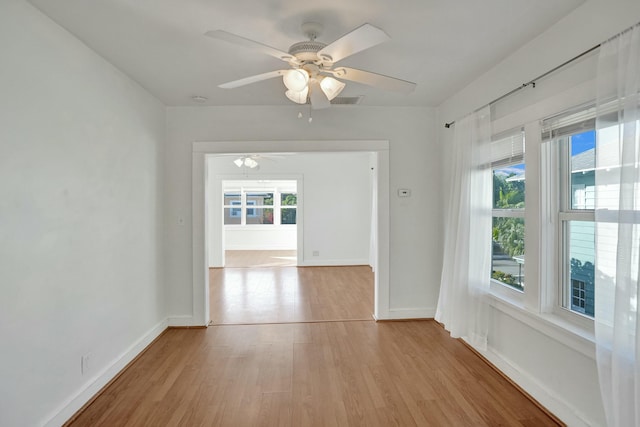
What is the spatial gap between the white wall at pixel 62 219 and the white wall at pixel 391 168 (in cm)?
59

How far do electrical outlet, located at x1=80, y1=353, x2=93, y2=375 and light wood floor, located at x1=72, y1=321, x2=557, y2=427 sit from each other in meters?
0.24

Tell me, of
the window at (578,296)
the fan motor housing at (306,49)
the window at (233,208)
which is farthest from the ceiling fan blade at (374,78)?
the window at (233,208)

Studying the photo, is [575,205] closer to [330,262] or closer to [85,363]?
[85,363]

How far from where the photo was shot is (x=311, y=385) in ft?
8.10

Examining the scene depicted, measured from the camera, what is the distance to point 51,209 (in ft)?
6.46

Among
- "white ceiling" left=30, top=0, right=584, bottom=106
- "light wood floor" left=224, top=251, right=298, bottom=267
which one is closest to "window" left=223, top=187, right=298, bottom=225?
"light wood floor" left=224, top=251, right=298, bottom=267


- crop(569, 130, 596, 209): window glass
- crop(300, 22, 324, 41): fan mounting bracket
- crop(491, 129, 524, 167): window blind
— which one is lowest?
crop(569, 130, 596, 209): window glass

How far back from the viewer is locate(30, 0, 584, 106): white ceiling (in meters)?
1.86

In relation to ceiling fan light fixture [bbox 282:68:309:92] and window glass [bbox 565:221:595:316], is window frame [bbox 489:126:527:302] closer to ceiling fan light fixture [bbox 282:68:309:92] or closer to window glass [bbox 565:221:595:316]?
window glass [bbox 565:221:595:316]

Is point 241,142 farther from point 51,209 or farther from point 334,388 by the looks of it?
point 334,388

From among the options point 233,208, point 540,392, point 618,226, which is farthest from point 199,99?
point 233,208

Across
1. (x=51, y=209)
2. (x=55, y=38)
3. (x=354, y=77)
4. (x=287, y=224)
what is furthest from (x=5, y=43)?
(x=287, y=224)

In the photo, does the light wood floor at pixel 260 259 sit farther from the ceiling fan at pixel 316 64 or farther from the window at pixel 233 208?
the ceiling fan at pixel 316 64

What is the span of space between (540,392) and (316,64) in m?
2.59
